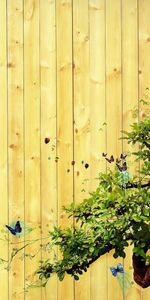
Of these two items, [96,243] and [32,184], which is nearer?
[96,243]

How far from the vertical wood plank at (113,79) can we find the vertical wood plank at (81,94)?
0.30 feet

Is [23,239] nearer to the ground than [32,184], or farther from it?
nearer to the ground

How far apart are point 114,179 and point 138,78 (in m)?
1.20

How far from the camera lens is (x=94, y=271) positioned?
2.97 m

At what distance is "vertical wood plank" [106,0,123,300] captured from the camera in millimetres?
2959

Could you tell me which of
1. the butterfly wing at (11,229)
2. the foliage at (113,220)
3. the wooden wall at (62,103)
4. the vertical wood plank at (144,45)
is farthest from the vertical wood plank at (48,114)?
the foliage at (113,220)

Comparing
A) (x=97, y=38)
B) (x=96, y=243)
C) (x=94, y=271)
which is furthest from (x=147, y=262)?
(x=97, y=38)

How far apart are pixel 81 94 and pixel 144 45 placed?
1.13 ft

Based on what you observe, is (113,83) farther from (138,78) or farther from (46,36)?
(46,36)

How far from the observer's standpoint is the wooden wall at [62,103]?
9.72 ft

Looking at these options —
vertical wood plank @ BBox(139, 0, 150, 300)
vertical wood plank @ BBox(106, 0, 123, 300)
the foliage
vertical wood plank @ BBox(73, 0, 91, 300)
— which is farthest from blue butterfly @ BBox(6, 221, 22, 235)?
the foliage

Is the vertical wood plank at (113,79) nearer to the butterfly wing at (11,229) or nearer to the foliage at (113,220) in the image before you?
the butterfly wing at (11,229)

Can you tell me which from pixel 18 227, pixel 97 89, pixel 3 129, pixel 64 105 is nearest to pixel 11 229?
pixel 18 227

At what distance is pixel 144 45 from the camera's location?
2961mm
